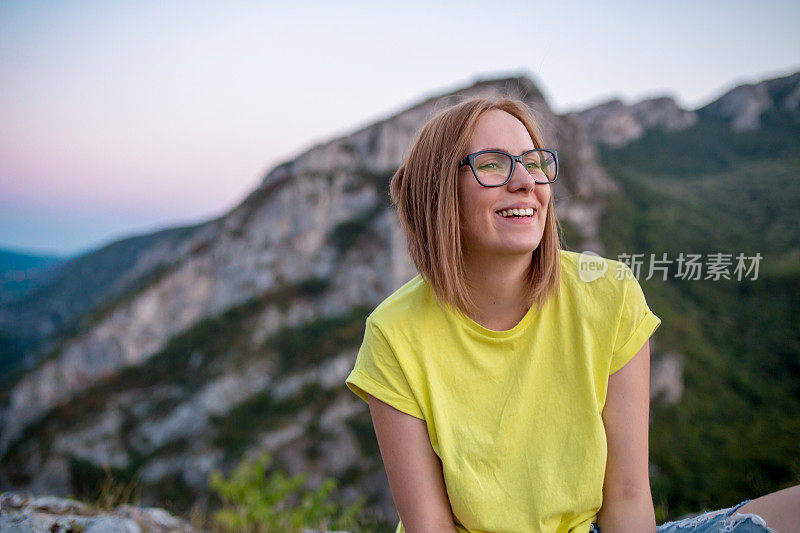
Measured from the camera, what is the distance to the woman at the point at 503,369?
77.8 inches

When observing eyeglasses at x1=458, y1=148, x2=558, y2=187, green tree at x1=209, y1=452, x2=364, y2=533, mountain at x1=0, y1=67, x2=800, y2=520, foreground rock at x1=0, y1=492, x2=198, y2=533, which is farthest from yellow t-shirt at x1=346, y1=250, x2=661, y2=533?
mountain at x1=0, y1=67, x2=800, y2=520

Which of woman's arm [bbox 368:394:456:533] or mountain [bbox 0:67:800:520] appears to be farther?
mountain [bbox 0:67:800:520]

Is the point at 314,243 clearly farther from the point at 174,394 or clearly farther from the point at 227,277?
the point at 174,394

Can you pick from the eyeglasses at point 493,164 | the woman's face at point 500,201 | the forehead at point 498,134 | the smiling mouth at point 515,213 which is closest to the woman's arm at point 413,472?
the woman's face at point 500,201

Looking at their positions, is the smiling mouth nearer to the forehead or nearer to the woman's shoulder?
the forehead

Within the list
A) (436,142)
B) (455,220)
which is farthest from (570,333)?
(436,142)

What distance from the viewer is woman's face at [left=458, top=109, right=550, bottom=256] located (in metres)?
2.05

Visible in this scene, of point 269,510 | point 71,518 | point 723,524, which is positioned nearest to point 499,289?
point 723,524

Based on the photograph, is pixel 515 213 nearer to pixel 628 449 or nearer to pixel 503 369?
pixel 503 369

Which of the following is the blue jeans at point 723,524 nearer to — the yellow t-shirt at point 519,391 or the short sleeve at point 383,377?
the yellow t-shirt at point 519,391

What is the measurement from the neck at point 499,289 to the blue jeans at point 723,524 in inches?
37.5

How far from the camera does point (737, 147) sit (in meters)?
86.6

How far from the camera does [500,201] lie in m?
2.06

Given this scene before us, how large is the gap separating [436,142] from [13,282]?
128 meters
